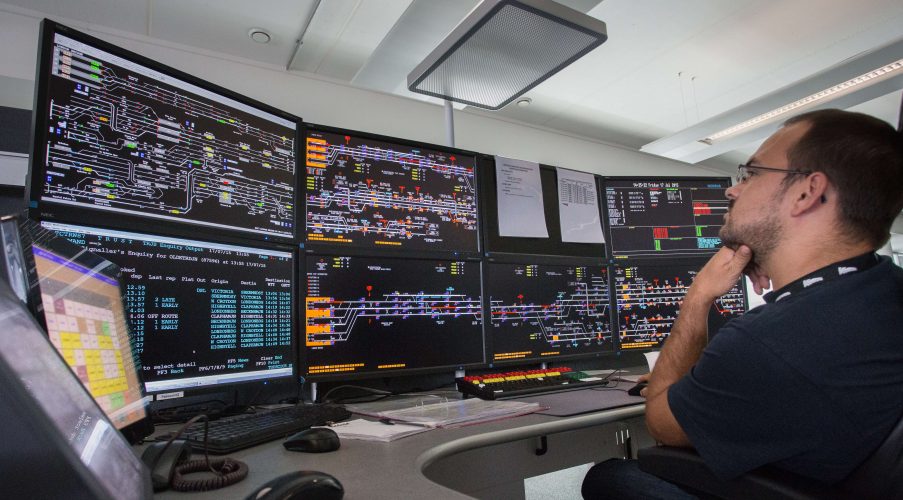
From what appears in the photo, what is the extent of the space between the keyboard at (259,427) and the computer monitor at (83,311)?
113mm

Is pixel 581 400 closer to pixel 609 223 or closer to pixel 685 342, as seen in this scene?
pixel 685 342

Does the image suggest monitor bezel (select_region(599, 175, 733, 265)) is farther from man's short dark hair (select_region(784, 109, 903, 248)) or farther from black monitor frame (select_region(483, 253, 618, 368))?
man's short dark hair (select_region(784, 109, 903, 248))

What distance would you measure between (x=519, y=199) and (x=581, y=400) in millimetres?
905

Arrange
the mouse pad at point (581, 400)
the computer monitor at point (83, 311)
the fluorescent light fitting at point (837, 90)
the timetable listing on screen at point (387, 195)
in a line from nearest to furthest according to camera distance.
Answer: the computer monitor at point (83, 311)
the mouse pad at point (581, 400)
the timetable listing on screen at point (387, 195)
the fluorescent light fitting at point (837, 90)

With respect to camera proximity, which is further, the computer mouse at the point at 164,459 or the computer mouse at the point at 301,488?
the computer mouse at the point at 164,459

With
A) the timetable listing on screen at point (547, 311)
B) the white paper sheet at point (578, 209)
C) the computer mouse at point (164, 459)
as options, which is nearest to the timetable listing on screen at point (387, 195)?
the timetable listing on screen at point (547, 311)

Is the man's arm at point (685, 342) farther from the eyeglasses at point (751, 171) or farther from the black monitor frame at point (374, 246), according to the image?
the black monitor frame at point (374, 246)

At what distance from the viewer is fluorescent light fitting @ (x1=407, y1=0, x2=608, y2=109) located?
151 cm

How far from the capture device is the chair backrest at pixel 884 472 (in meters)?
0.67

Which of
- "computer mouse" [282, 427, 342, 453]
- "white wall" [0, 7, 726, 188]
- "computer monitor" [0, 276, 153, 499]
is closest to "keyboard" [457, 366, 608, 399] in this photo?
"computer mouse" [282, 427, 342, 453]

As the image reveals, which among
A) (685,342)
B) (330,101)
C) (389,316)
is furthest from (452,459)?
(330,101)

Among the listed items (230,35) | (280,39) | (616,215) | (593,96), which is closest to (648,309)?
(616,215)

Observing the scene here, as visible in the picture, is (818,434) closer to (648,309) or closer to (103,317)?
(103,317)

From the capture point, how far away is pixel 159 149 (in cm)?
119
